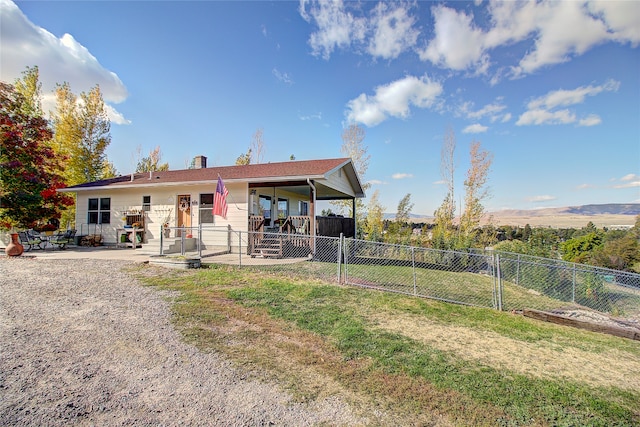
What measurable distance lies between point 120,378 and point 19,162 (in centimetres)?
1606

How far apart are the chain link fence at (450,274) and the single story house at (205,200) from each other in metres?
0.73

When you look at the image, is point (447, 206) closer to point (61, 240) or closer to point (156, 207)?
point (156, 207)

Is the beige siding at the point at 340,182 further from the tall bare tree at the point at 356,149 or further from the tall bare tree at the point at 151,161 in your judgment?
the tall bare tree at the point at 151,161

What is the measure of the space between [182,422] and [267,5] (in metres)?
12.4

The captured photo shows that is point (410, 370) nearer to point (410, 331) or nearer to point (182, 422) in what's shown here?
point (410, 331)

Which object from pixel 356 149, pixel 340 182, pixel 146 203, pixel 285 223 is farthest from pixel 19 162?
pixel 356 149

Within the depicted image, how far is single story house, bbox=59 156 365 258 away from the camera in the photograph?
1117cm

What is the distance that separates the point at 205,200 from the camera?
12.2 metres

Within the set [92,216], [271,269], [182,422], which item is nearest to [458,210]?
[271,269]

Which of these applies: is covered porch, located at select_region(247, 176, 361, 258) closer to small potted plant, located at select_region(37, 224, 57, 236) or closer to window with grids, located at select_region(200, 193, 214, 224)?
window with grids, located at select_region(200, 193, 214, 224)

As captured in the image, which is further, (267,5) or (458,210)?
(458,210)

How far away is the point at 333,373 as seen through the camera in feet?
9.79

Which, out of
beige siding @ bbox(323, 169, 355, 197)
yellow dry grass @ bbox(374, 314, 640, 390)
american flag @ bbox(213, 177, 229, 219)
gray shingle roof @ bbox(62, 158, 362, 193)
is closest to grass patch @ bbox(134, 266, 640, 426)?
yellow dry grass @ bbox(374, 314, 640, 390)

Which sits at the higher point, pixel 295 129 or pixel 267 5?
pixel 267 5
